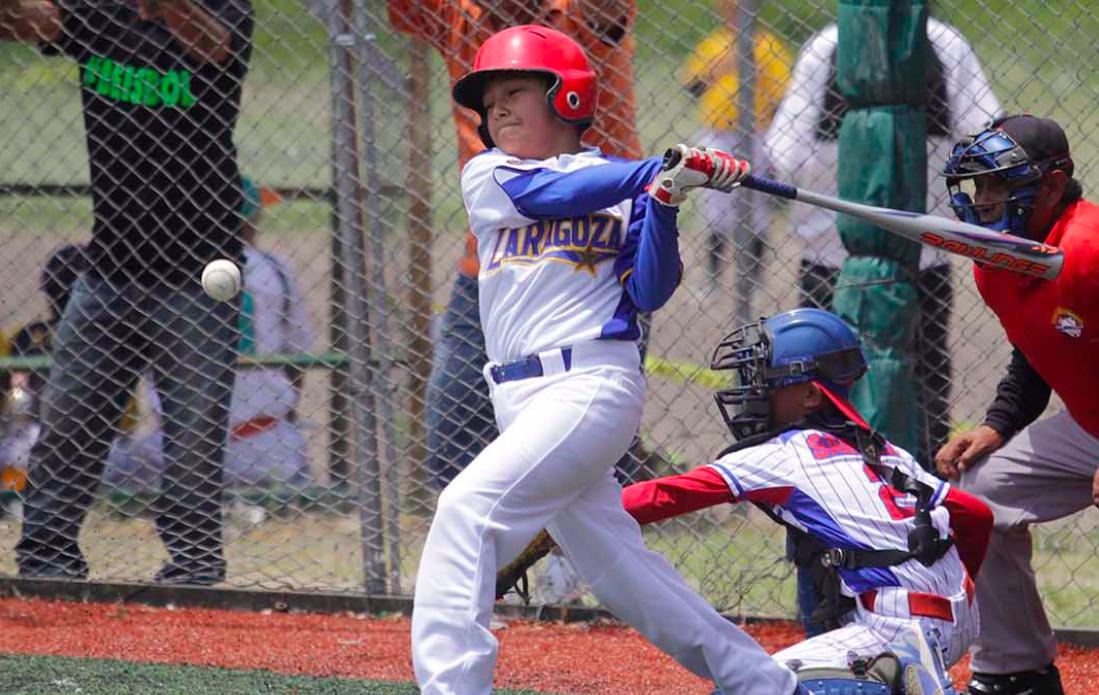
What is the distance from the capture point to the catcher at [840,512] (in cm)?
323

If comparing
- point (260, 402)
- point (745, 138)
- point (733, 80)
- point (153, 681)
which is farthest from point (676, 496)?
point (260, 402)

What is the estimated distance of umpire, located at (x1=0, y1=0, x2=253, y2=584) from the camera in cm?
497

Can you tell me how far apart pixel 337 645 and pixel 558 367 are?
1.66 meters

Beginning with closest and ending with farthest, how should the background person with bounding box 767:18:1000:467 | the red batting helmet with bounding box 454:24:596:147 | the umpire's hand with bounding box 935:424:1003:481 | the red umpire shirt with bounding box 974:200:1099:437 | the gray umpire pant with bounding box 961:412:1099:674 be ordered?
the red batting helmet with bounding box 454:24:596:147, the red umpire shirt with bounding box 974:200:1099:437, the gray umpire pant with bounding box 961:412:1099:674, the umpire's hand with bounding box 935:424:1003:481, the background person with bounding box 767:18:1000:467

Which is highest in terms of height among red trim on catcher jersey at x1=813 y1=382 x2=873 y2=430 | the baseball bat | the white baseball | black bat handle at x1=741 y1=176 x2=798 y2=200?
black bat handle at x1=741 y1=176 x2=798 y2=200

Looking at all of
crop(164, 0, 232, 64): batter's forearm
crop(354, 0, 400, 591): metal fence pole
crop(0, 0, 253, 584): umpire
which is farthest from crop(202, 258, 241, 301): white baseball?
crop(164, 0, 232, 64): batter's forearm

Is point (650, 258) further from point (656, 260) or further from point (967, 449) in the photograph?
point (967, 449)

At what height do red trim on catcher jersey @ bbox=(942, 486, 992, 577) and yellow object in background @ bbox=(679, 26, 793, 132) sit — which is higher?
yellow object in background @ bbox=(679, 26, 793, 132)

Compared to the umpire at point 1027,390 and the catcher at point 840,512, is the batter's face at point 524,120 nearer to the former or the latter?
the catcher at point 840,512

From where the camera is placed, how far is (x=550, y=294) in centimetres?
312

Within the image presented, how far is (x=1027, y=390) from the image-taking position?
154 inches

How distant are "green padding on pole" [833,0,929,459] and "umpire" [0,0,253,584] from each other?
1885 mm

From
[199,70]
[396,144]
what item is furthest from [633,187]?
[199,70]

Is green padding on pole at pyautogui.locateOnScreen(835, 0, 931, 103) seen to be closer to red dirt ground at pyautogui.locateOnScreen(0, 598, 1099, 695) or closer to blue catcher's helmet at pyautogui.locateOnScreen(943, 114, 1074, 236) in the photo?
blue catcher's helmet at pyautogui.locateOnScreen(943, 114, 1074, 236)
